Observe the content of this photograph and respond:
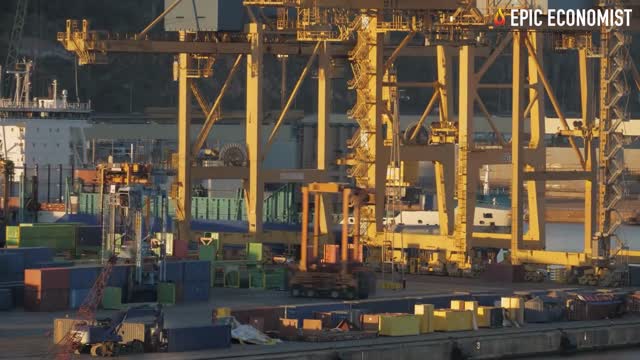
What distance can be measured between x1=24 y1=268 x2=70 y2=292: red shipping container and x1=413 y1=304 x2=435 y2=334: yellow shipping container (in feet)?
26.1

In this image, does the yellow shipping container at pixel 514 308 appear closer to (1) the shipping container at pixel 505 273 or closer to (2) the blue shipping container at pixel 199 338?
(2) the blue shipping container at pixel 199 338

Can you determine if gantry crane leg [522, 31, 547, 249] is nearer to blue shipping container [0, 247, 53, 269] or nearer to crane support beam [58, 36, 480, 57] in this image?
crane support beam [58, 36, 480, 57]

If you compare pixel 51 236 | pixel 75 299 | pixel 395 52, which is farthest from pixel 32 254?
pixel 395 52

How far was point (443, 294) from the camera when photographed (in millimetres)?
49688

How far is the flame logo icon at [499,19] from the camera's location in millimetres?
55812

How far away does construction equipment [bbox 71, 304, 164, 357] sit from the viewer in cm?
3744

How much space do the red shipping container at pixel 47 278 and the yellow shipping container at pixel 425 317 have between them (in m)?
7.97

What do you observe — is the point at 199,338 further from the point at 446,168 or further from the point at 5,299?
the point at 446,168

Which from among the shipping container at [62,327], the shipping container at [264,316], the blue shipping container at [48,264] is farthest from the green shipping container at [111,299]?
the shipping container at [62,327]

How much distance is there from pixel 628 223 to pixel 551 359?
53280 mm

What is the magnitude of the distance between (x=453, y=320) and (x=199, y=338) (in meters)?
7.20

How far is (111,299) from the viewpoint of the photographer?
4516cm

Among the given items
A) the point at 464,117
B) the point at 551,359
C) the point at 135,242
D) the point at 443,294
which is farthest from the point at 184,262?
the point at 464,117

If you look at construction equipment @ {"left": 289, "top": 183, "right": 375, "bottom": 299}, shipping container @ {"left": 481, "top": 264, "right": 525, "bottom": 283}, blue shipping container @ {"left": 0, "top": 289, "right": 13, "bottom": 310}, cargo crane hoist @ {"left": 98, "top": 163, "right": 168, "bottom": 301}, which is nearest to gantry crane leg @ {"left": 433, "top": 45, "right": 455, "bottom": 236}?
shipping container @ {"left": 481, "top": 264, "right": 525, "bottom": 283}
